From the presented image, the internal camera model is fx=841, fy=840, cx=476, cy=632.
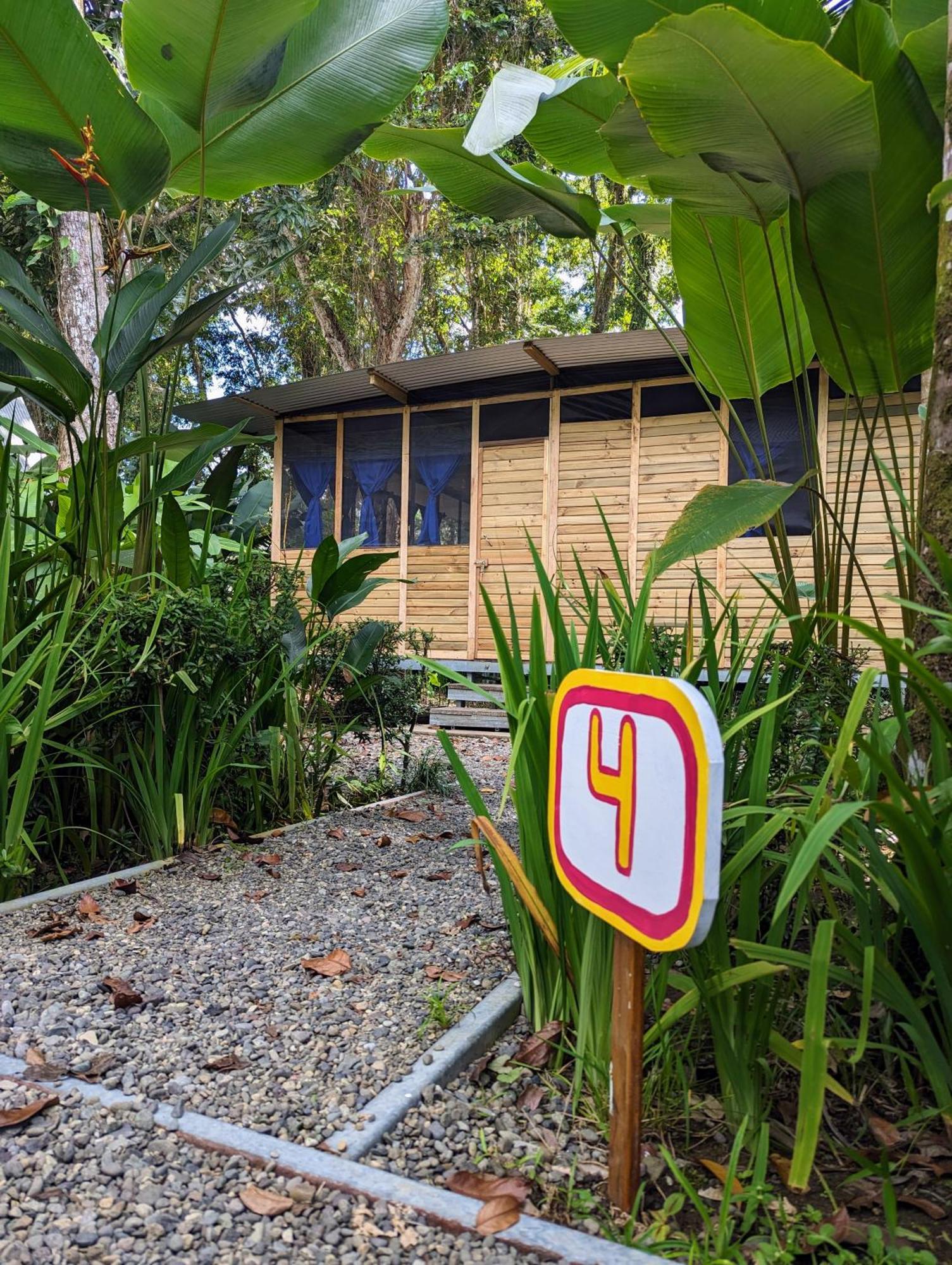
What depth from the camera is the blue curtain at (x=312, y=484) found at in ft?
30.5

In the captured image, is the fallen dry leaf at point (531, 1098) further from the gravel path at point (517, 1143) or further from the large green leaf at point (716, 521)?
the large green leaf at point (716, 521)

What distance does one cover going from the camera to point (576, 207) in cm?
254

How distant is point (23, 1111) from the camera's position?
4.15 feet

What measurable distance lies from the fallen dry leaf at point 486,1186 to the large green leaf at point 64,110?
2705 millimetres

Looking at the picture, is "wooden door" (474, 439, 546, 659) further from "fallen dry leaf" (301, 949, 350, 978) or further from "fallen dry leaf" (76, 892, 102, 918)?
"fallen dry leaf" (301, 949, 350, 978)

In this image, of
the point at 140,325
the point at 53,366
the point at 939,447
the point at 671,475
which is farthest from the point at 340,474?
the point at 939,447

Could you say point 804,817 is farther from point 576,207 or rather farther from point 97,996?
point 576,207

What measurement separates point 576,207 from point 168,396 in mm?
1458

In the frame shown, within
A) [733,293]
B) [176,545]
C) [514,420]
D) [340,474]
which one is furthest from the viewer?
[340,474]

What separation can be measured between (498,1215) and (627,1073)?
23 cm

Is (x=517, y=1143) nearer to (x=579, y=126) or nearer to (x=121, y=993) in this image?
(x=121, y=993)

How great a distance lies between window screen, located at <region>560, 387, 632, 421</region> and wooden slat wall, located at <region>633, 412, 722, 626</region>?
0.26 meters

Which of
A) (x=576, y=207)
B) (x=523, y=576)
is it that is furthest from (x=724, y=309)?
(x=523, y=576)

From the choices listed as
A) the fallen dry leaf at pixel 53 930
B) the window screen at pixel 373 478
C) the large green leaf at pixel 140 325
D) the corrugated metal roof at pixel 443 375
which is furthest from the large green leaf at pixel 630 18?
the window screen at pixel 373 478
